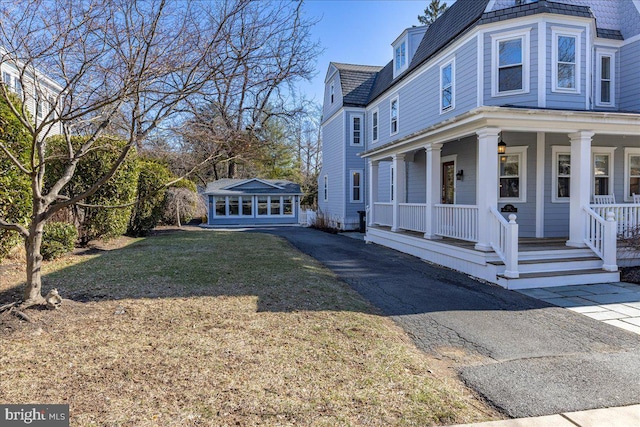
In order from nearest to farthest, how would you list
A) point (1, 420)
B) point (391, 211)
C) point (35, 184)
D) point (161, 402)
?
1. point (1, 420)
2. point (161, 402)
3. point (35, 184)
4. point (391, 211)

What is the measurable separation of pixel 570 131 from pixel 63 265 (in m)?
10.6

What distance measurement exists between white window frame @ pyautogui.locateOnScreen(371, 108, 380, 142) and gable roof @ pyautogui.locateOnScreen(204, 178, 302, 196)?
10.2 m

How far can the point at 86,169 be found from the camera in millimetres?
9844

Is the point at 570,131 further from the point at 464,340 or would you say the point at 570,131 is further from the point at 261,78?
the point at 261,78

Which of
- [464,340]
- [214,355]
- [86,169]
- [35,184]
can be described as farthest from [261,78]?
[86,169]

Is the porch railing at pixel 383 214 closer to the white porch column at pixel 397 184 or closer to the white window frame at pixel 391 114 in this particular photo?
the white porch column at pixel 397 184

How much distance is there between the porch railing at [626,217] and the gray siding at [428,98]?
13.0 ft

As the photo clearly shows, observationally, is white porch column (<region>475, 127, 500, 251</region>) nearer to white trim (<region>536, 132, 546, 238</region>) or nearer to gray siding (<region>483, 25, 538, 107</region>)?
gray siding (<region>483, 25, 538, 107</region>)

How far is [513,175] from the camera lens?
1002 cm

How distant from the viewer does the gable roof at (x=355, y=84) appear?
18781 millimetres

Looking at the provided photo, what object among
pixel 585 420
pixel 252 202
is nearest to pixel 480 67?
pixel 585 420

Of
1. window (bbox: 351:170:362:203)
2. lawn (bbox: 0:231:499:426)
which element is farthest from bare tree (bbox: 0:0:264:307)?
window (bbox: 351:170:362:203)

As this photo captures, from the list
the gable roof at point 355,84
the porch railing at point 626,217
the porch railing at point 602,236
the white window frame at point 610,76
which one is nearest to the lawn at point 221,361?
the porch railing at point 602,236

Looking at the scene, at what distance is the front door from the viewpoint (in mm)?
11992
